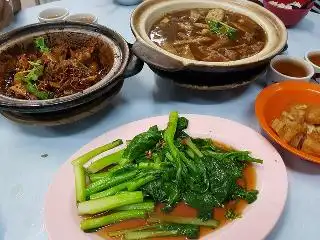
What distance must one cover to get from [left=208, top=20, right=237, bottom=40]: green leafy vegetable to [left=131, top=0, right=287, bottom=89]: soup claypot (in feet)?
0.49

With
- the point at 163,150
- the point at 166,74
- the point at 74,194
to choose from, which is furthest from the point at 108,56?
the point at 74,194

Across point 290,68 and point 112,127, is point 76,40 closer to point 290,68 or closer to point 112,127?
point 112,127

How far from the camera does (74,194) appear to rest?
119cm

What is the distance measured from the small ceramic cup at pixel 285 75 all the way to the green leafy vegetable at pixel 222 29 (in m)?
0.23

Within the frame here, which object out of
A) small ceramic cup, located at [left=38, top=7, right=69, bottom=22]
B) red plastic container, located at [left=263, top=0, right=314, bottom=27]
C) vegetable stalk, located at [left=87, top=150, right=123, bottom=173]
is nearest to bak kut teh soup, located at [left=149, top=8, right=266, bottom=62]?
red plastic container, located at [left=263, top=0, right=314, bottom=27]

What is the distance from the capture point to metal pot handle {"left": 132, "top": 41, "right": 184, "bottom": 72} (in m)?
1.43

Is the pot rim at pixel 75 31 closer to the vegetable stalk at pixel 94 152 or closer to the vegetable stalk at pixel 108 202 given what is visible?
the vegetable stalk at pixel 94 152

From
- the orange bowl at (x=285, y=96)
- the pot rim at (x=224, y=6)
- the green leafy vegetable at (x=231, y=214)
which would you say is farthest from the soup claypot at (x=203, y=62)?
the green leafy vegetable at (x=231, y=214)

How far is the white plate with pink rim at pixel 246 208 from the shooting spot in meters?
1.08

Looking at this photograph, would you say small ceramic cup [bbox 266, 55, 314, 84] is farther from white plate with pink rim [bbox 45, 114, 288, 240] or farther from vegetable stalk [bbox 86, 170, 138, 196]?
vegetable stalk [bbox 86, 170, 138, 196]

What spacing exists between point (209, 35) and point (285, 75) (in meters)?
0.41

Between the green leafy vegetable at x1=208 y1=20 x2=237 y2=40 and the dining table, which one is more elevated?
the green leafy vegetable at x1=208 y1=20 x2=237 y2=40

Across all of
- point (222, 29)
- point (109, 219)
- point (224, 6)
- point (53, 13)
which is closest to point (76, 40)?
point (53, 13)

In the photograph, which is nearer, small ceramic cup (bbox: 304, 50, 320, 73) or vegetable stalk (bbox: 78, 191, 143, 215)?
vegetable stalk (bbox: 78, 191, 143, 215)
